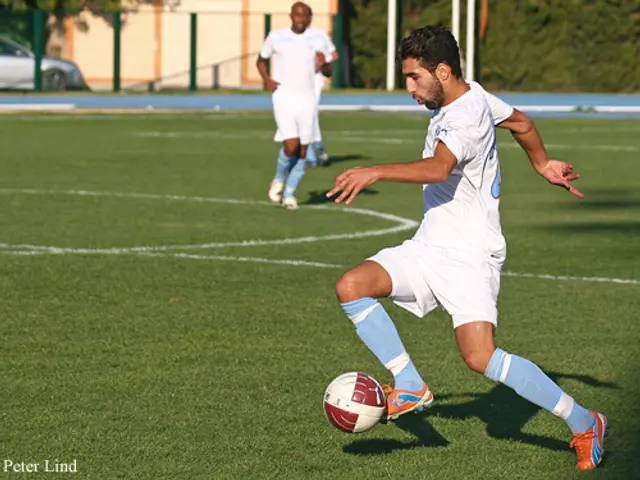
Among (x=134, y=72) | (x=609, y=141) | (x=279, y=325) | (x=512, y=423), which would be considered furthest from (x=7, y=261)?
(x=134, y=72)

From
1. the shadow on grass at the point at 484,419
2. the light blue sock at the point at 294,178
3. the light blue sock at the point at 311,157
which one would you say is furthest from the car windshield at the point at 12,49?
the shadow on grass at the point at 484,419

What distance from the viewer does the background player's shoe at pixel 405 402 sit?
6.58m

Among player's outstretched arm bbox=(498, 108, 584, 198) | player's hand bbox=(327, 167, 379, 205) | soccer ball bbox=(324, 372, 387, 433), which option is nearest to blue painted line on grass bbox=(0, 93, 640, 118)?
player's outstretched arm bbox=(498, 108, 584, 198)

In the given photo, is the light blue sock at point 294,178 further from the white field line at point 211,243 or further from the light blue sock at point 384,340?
the light blue sock at point 384,340

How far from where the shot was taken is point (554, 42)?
145 ft

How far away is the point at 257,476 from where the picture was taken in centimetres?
612

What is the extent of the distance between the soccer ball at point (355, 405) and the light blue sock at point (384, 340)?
143mm

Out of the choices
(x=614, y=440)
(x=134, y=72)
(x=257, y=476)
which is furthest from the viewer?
(x=134, y=72)

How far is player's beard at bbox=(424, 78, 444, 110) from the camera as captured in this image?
20.8 ft

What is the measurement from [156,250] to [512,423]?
592cm

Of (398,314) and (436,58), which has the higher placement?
(436,58)

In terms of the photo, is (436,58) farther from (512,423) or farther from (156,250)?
(156,250)

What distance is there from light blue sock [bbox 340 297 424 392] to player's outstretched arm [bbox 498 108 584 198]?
1.00 m

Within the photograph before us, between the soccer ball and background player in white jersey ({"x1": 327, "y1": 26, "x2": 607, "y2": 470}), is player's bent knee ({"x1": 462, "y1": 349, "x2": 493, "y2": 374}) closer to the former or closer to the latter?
background player in white jersey ({"x1": 327, "y1": 26, "x2": 607, "y2": 470})
